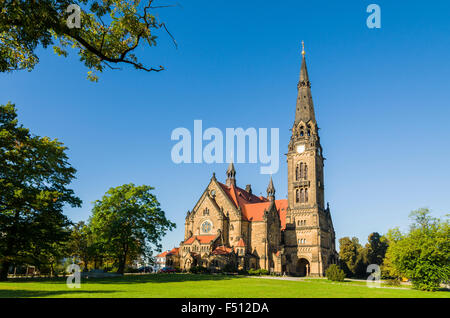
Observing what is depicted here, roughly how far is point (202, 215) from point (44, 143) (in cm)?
3587

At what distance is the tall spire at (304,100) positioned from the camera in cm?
6900

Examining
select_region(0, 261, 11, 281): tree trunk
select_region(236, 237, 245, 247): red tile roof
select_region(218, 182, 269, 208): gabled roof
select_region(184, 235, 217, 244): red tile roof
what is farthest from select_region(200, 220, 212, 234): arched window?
select_region(0, 261, 11, 281): tree trunk

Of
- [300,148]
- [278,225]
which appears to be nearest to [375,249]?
[278,225]

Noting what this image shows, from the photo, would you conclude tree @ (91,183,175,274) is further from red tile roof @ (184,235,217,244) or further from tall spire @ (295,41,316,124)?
tall spire @ (295,41,316,124)

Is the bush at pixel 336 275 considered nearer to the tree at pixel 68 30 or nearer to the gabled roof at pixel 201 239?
the gabled roof at pixel 201 239

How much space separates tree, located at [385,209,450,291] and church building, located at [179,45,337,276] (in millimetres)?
28258

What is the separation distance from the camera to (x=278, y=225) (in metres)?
64.0

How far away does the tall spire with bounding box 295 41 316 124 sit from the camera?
6900 centimetres

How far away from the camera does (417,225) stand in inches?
1229

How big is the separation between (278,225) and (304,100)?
2767 centimetres
